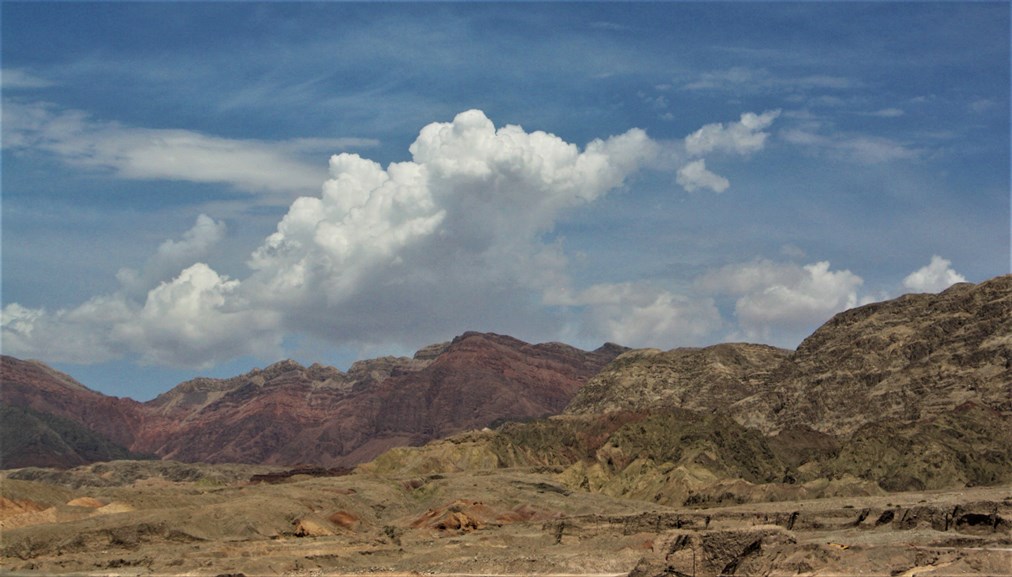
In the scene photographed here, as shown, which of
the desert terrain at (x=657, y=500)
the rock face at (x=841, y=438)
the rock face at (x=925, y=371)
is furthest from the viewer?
the rock face at (x=925, y=371)

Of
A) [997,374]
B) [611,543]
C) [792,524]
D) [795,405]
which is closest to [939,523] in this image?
[792,524]

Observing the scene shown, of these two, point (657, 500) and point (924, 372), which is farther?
point (924, 372)

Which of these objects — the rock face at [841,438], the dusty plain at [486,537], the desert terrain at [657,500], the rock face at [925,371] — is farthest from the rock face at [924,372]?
the dusty plain at [486,537]

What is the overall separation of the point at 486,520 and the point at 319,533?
15678 millimetres

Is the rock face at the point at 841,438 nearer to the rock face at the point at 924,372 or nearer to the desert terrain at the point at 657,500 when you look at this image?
the rock face at the point at 924,372

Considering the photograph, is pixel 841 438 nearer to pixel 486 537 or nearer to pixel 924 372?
pixel 924 372

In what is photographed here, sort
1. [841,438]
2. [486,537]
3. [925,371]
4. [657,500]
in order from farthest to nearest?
[925,371] → [841,438] → [657,500] → [486,537]

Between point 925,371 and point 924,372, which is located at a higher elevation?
point 925,371

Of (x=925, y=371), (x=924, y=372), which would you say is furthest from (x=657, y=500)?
(x=925, y=371)

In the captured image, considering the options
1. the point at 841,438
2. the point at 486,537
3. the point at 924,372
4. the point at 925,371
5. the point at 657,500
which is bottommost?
the point at 486,537

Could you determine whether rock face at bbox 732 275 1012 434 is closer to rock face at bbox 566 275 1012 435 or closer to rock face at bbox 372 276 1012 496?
rock face at bbox 566 275 1012 435

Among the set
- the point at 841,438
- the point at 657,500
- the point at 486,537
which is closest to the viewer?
the point at 486,537

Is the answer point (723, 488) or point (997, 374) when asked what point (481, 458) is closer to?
point (723, 488)

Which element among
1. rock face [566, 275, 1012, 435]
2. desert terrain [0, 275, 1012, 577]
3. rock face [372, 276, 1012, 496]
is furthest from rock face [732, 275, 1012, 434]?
desert terrain [0, 275, 1012, 577]
